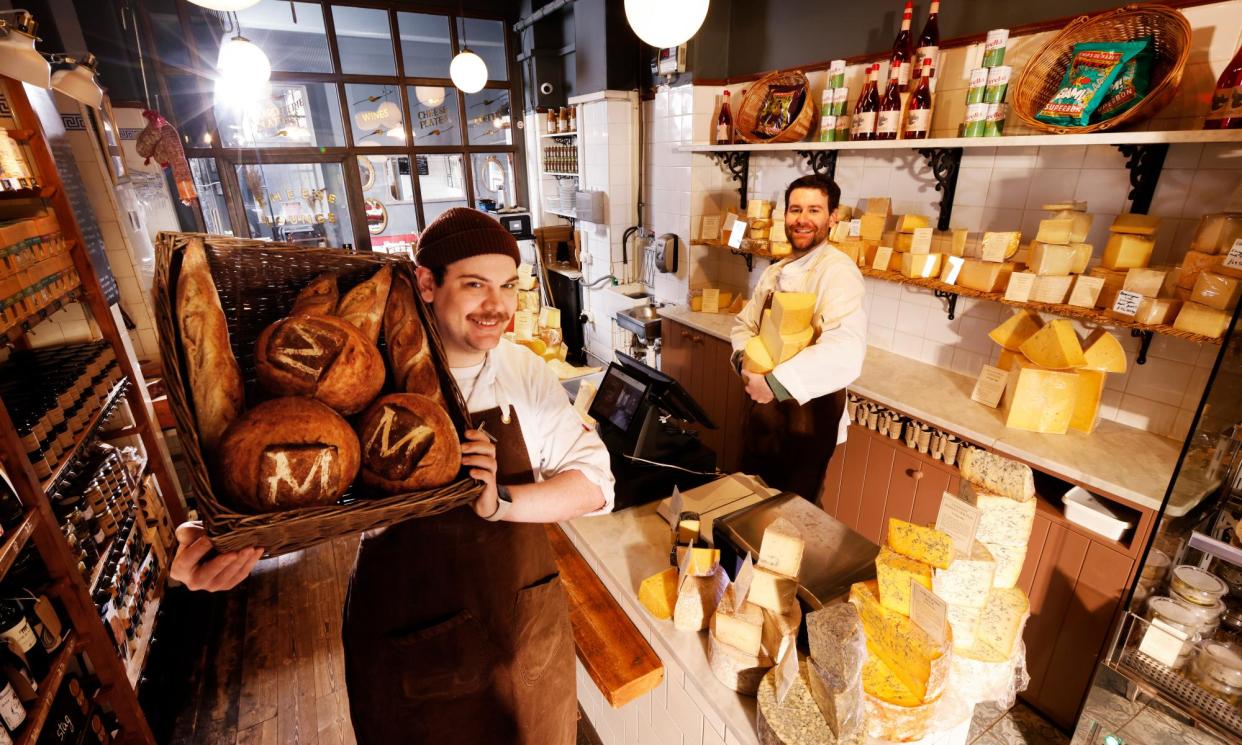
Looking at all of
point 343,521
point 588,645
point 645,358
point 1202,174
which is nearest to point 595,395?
point 588,645

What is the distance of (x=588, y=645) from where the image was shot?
4.58 feet

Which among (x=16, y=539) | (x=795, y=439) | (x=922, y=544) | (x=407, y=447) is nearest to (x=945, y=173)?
(x=795, y=439)

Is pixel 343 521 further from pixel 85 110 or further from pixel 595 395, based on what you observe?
pixel 85 110

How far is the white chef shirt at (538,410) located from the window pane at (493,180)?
5.71 meters

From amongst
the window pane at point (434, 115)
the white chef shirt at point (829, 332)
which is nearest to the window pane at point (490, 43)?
the window pane at point (434, 115)

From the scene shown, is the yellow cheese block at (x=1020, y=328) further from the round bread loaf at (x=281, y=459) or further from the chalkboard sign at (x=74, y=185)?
the chalkboard sign at (x=74, y=185)

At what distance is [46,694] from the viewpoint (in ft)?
4.99

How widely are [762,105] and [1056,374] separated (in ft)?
7.25

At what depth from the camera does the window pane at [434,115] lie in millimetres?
6109

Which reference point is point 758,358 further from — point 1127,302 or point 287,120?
point 287,120

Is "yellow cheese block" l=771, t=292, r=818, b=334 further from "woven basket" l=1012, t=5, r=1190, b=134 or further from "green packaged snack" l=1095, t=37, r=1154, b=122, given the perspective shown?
"green packaged snack" l=1095, t=37, r=1154, b=122

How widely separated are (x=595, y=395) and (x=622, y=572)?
0.68 meters

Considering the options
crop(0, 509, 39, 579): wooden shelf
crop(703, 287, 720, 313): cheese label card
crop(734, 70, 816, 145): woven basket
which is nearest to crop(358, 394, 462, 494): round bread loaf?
crop(0, 509, 39, 579): wooden shelf

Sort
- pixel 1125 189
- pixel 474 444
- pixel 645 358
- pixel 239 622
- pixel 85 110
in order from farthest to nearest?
pixel 645 358 → pixel 85 110 → pixel 239 622 → pixel 1125 189 → pixel 474 444
